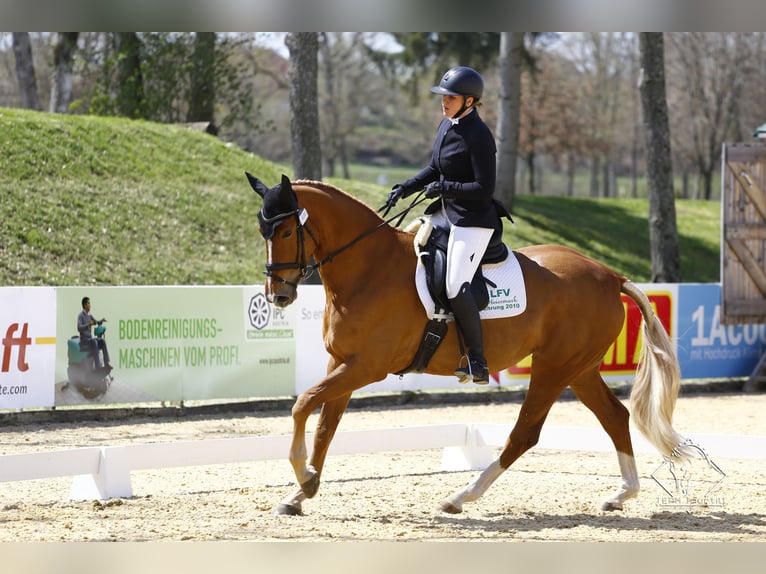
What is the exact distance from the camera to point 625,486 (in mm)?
7375

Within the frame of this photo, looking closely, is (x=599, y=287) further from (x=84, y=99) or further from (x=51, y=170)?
(x=84, y=99)

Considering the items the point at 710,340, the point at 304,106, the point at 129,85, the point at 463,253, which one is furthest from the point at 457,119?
the point at 129,85

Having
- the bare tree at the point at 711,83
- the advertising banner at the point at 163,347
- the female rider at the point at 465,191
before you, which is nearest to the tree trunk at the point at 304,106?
the advertising banner at the point at 163,347

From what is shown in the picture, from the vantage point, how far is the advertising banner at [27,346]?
1133cm

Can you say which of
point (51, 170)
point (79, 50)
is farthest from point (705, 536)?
point (79, 50)

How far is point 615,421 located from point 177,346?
6.51 metres

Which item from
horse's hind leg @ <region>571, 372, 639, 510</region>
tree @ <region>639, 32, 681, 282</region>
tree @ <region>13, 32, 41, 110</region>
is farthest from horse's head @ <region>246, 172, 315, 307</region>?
tree @ <region>13, 32, 41, 110</region>

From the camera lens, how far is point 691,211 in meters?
32.7

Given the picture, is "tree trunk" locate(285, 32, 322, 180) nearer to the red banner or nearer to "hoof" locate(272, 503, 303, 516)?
the red banner

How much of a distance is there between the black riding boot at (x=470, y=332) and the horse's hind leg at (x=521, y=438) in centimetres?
58

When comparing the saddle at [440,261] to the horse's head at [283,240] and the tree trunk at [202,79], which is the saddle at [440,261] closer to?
the horse's head at [283,240]

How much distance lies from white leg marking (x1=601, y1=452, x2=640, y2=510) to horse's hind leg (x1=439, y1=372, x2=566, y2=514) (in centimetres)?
72

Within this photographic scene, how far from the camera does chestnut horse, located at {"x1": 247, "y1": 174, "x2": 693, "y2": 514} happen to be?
21.5 ft

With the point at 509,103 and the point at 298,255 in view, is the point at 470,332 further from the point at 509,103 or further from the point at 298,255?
the point at 509,103
